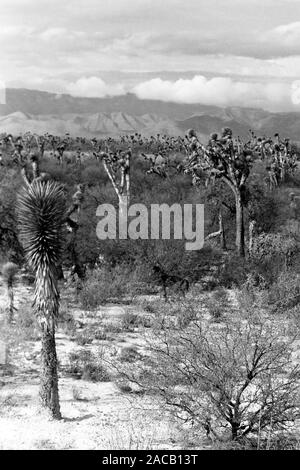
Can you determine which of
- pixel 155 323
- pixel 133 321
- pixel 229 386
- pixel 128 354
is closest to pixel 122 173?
pixel 133 321

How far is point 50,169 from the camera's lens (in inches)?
1794

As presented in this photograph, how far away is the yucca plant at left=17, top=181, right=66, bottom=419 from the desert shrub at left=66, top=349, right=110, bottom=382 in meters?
2.03

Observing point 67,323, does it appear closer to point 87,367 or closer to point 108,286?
point 108,286

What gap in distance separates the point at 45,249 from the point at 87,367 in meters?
3.76

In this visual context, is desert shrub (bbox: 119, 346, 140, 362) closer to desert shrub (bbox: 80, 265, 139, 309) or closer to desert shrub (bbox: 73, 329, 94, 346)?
desert shrub (bbox: 73, 329, 94, 346)

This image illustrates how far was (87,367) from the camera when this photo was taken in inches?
516

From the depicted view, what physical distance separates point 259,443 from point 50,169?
1514 inches

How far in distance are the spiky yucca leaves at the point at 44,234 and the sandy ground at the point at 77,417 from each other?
1699 millimetres

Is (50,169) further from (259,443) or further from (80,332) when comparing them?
(259,443)

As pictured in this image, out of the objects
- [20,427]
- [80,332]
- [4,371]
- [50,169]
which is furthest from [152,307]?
[50,169]

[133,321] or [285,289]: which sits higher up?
[285,289]

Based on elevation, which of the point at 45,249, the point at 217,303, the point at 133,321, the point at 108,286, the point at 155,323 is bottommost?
the point at 133,321

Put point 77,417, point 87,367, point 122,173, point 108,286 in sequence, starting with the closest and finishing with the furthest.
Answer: point 77,417
point 87,367
point 108,286
point 122,173

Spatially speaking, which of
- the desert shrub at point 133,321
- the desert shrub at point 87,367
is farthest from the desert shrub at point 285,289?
the desert shrub at point 87,367
